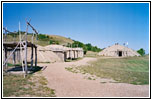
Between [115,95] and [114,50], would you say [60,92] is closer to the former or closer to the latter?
[115,95]

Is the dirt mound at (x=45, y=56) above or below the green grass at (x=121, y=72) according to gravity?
above

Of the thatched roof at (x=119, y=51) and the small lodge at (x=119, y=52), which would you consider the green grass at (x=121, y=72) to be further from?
the thatched roof at (x=119, y=51)

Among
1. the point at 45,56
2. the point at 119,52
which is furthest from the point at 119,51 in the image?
the point at 45,56

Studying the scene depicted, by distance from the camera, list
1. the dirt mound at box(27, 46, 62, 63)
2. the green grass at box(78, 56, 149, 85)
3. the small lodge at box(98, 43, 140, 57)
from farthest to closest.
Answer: the small lodge at box(98, 43, 140, 57)
the dirt mound at box(27, 46, 62, 63)
the green grass at box(78, 56, 149, 85)

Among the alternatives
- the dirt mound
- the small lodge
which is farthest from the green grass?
the small lodge

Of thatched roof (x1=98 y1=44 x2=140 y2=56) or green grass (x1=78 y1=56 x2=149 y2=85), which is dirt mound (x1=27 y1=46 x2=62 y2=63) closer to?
green grass (x1=78 y1=56 x2=149 y2=85)

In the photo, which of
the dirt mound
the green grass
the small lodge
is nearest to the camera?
the green grass

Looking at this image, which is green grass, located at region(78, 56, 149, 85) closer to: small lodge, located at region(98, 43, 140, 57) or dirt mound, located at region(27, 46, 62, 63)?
dirt mound, located at region(27, 46, 62, 63)

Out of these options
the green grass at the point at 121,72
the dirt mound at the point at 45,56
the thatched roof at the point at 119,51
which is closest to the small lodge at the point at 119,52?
the thatched roof at the point at 119,51

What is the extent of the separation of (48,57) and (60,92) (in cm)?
1726

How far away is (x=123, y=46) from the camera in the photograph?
49.6 m

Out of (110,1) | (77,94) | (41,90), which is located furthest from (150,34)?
(41,90)

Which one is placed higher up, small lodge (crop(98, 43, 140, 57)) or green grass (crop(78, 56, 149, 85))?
small lodge (crop(98, 43, 140, 57))

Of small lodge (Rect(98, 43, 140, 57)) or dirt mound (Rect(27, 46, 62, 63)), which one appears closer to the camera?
dirt mound (Rect(27, 46, 62, 63))
